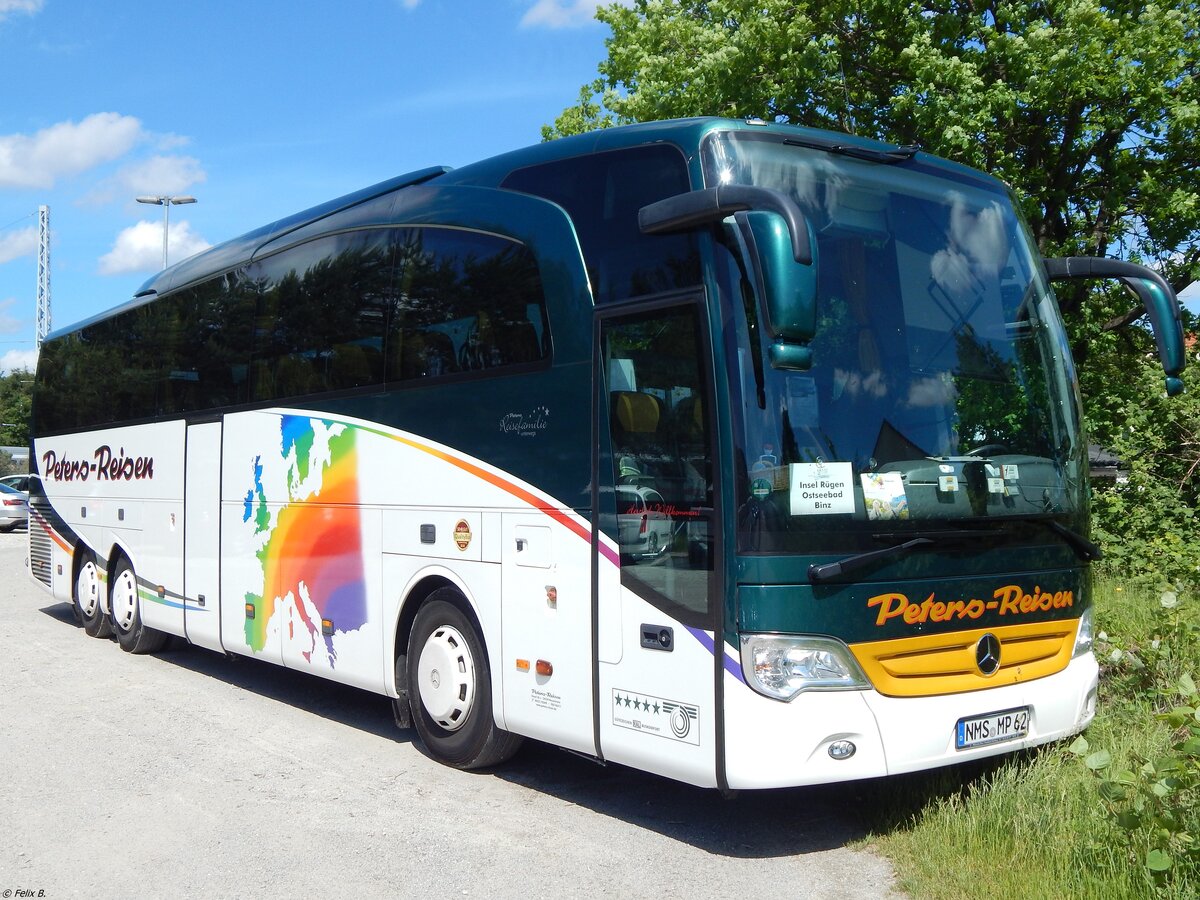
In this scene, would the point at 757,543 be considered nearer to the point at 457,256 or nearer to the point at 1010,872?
the point at 1010,872

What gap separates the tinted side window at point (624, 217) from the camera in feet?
19.5

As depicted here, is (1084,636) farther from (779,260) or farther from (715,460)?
(779,260)

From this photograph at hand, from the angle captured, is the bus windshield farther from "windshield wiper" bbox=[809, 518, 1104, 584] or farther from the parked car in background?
the parked car in background

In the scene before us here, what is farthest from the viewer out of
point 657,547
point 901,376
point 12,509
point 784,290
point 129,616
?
point 12,509

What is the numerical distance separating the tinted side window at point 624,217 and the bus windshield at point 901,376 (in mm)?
338

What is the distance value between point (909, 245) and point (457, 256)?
9.61 ft

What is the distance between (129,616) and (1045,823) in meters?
10.2

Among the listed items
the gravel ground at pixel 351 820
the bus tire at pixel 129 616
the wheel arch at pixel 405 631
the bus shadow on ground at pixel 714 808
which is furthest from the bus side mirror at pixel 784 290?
the bus tire at pixel 129 616

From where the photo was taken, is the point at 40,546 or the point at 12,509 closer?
the point at 40,546

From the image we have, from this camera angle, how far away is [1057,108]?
1555 centimetres

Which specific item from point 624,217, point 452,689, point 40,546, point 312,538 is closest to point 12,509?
point 40,546

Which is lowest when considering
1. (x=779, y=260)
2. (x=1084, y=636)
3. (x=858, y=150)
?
(x=1084, y=636)

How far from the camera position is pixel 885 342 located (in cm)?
585

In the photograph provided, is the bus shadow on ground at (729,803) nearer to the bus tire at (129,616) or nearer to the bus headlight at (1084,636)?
the bus headlight at (1084,636)
